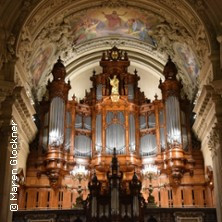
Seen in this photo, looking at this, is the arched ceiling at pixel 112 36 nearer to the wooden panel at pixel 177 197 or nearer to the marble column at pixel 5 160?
the marble column at pixel 5 160

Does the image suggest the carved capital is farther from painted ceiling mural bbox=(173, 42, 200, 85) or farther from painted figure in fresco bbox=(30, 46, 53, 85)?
painted figure in fresco bbox=(30, 46, 53, 85)

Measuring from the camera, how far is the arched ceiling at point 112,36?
15758 millimetres

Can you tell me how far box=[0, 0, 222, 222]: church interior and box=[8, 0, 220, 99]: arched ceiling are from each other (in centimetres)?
6

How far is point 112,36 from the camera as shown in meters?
20.2

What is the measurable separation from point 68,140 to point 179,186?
191 inches

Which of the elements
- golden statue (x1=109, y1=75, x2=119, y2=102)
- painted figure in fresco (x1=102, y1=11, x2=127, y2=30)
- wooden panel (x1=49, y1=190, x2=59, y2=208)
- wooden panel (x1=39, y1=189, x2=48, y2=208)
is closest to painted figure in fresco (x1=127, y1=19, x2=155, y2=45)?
painted figure in fresco (x1=102, y1=11, x2=127, y2=30)

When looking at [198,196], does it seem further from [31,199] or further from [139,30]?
[139,30]

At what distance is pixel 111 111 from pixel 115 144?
152cm

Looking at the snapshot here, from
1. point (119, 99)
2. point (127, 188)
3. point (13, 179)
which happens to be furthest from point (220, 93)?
point (13, 179)

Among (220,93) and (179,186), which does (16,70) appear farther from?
(179,186)

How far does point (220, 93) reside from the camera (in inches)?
531

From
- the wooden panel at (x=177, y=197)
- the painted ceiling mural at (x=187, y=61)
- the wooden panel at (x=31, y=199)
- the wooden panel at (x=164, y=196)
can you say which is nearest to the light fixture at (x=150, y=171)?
the wooden panel at (x=164, y=196)

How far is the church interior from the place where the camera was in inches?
565

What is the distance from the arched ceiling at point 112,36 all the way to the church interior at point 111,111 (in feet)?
0.18
